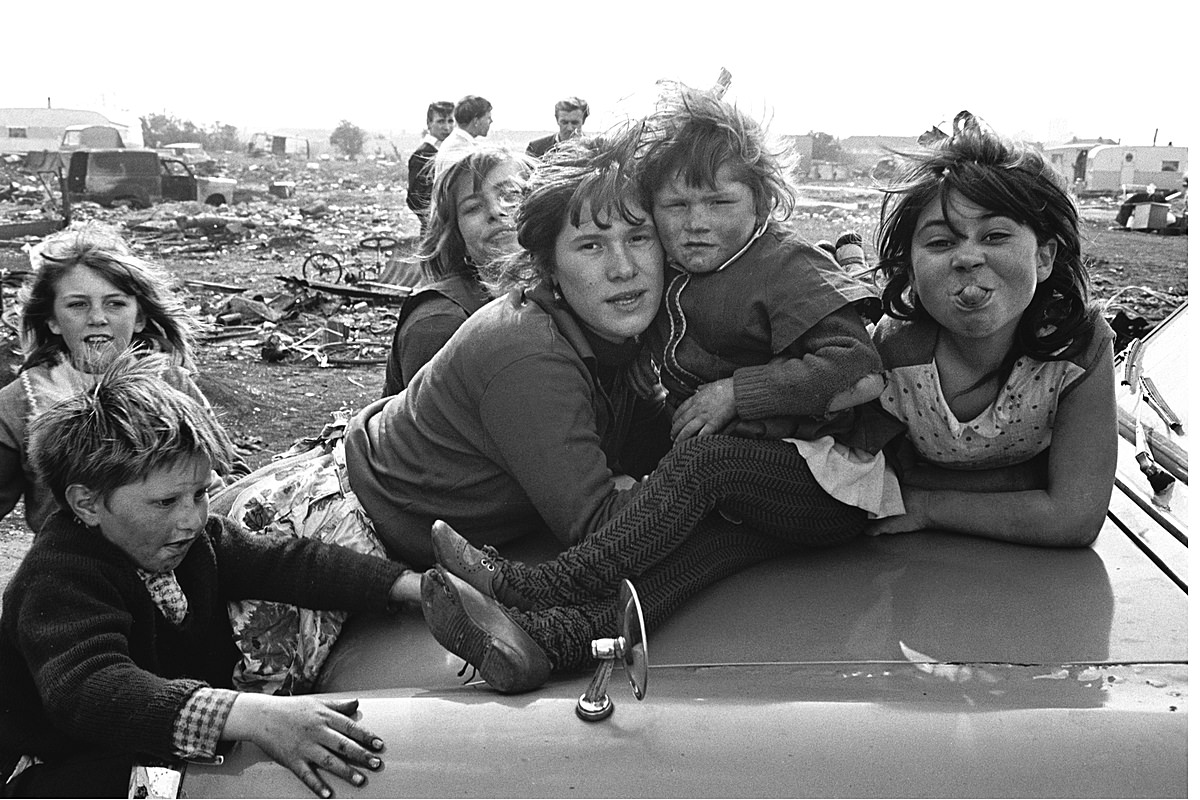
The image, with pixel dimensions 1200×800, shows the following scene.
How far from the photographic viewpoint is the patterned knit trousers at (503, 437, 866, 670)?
1.97 meters

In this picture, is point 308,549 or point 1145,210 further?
point 1145,210

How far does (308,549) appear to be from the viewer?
2320 mm

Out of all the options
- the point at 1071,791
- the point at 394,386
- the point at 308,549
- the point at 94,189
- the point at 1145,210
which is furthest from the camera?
the point at 94,189

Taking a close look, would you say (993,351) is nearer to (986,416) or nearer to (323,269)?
(986,416)

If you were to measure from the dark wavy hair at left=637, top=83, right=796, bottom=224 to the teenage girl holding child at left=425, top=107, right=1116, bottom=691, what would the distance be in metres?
0.29

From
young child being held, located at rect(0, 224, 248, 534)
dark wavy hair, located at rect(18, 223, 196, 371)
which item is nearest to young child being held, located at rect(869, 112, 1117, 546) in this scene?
young child being held, located at rect(0, 224, 248, 534)

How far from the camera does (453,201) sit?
341cm

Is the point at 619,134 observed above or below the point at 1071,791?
above

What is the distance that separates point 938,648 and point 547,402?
84 cm

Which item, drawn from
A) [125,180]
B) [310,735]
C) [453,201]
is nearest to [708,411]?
[310,735]

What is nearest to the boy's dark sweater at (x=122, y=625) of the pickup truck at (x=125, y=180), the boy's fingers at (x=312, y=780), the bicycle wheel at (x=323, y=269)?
the boy's fingers at (x=312, y=780)

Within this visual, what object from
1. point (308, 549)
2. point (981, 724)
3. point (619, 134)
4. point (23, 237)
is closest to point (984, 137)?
point (619, 134)

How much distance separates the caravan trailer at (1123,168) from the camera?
24967mm

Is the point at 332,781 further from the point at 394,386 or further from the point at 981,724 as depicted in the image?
the point at 394,386
